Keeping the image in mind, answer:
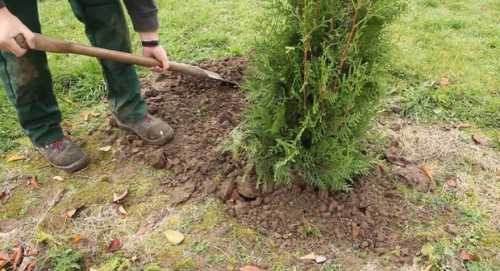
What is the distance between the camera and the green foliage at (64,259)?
2525 mm

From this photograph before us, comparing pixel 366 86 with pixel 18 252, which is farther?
pixel 18 252

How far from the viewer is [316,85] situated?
235cm

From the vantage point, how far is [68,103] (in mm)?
4074

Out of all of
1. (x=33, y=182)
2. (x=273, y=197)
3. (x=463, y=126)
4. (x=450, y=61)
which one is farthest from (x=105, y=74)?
(x=450, y=61)

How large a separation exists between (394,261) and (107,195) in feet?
6.39

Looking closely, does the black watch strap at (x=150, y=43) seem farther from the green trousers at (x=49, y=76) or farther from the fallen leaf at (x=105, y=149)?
the fallen leaf at (x=105, y=149)

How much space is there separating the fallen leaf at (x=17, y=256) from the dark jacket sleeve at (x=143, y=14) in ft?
5.44

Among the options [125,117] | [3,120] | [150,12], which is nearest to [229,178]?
[125,117]

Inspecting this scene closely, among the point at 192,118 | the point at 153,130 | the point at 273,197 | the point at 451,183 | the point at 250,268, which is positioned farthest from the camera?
the point at 192,118

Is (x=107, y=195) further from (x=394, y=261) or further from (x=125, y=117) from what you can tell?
(x=394, y=261)

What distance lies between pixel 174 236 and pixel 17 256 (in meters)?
0.95

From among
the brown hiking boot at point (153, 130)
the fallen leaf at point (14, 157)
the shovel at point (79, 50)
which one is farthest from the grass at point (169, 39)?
the shovel at point (79, 50)

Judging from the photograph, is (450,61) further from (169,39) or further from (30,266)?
(30,266)

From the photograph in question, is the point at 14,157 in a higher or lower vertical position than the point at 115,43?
A: lower
